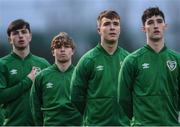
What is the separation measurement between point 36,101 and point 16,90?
0.25 metres

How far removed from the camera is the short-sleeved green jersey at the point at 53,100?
9.38 m

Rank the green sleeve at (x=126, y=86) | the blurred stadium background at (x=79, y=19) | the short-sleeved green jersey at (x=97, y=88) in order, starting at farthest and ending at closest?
the blurred stadium background at (x=79, y=19)
the short-sleeved green jersey at (x=97, y=88)
the green sleeve at (x=126, y=86)

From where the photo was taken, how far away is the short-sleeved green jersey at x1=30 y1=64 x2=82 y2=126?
30.8 ft

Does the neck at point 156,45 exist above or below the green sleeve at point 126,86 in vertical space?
above

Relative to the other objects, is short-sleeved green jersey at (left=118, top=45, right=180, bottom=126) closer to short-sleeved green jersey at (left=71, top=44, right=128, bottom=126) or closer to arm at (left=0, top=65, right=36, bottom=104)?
short-sleeved green jersey at (left=71, top=44, right=128, bottom=126)

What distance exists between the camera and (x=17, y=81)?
9.69m

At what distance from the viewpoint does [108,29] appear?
8906 mm

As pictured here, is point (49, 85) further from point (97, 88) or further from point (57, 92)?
point (97, 88)

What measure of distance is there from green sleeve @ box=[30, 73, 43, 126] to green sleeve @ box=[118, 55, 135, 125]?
1.23 m

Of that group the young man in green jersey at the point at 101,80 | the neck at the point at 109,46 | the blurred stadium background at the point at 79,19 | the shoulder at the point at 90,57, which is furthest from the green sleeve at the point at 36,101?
the blurred stadium background at the point at 79,19

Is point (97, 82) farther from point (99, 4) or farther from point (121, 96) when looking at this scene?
point (99, 4)

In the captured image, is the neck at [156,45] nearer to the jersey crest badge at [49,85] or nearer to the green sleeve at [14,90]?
the jersey crest badge at [49,85]

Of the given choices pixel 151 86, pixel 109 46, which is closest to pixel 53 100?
pixel 109 46

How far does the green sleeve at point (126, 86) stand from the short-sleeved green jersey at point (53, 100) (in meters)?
0.96
